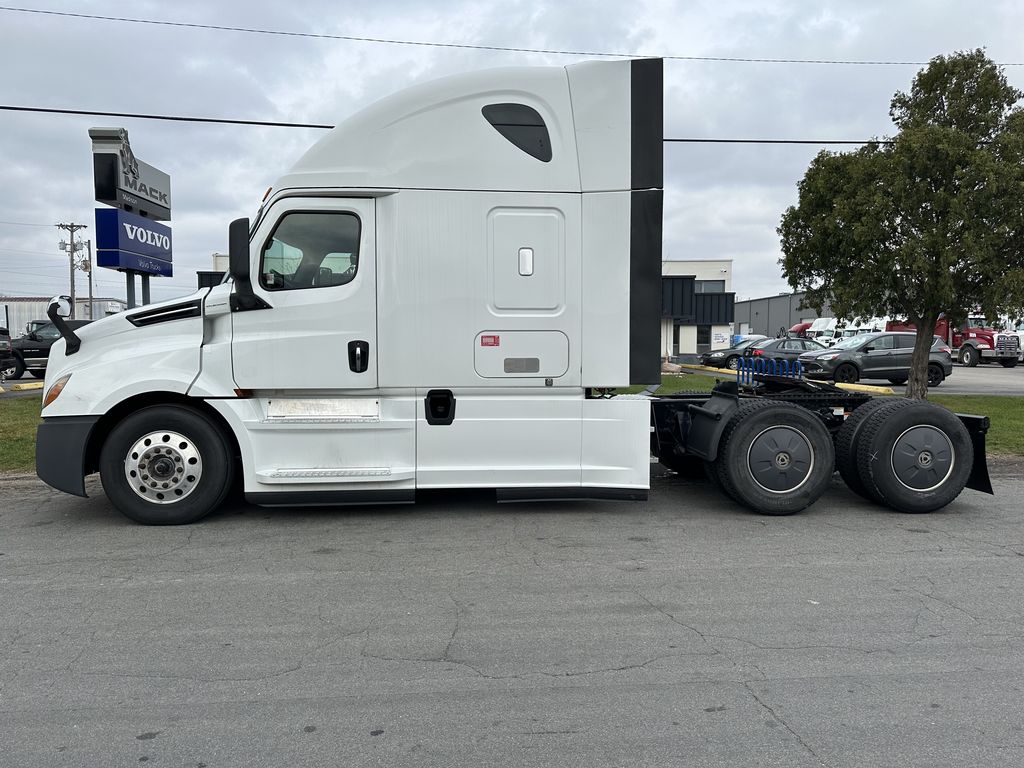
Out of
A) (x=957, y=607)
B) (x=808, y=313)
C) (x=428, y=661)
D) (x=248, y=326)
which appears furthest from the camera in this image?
(x=808, y=313)

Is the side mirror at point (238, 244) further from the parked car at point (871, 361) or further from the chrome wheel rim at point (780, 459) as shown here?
the parked car at point (871, 361)

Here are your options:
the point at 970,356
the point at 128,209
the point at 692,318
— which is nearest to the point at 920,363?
the point at 128,209

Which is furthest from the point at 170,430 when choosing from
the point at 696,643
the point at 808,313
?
the point at 808,313

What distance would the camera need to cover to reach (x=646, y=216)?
5.97m

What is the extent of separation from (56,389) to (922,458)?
725cm

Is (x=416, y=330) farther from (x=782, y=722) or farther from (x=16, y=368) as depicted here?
(x=16, y=368)

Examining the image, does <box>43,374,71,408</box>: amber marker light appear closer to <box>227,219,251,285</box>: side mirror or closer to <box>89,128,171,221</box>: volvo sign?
<box>227,219,251,285</box>: side mirror

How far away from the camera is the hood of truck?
5730 millimetres

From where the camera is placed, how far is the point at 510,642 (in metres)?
3.77

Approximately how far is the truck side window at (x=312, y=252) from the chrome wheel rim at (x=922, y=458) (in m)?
4.94

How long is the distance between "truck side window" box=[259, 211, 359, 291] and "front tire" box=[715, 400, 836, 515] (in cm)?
354

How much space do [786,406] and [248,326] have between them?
179 inches

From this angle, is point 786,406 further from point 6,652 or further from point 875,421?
point 6,652

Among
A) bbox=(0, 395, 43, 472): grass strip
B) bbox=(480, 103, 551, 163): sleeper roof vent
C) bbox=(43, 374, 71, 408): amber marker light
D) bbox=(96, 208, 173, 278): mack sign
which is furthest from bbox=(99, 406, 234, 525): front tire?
bbox=(96, 208, 173, 278): mack sign
